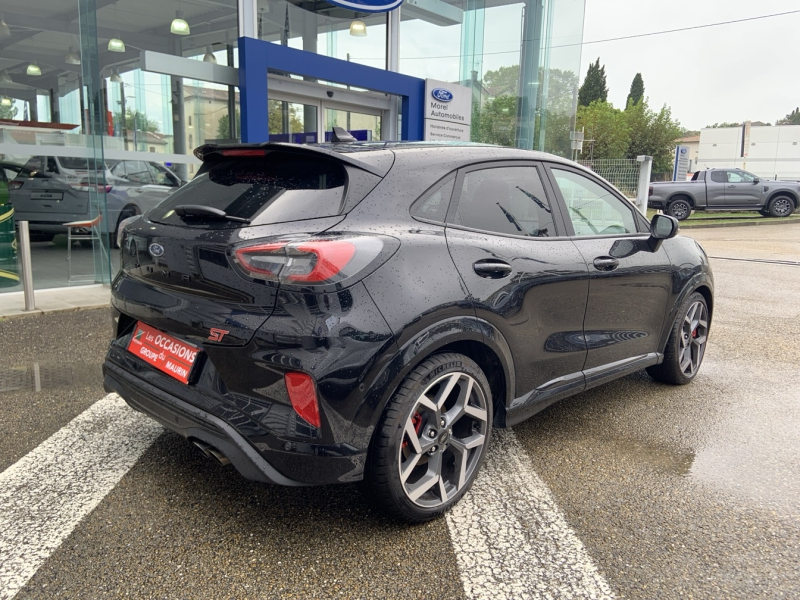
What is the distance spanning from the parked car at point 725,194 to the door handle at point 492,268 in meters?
21.6

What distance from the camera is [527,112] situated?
1259 centimetres

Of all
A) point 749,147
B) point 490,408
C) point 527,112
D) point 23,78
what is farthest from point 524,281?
point 749,147

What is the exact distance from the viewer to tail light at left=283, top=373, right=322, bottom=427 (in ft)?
7.38

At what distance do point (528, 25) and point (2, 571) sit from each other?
12570 mm

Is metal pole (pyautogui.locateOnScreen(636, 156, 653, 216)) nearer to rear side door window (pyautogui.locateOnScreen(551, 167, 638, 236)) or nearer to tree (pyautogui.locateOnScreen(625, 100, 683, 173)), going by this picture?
rear side door window (pyautogui.locateOnScreen(551, 167, 638, 236))

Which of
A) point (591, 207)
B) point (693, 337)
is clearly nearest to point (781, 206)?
point (693, 337)

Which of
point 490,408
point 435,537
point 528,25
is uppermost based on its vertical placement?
point 528,25

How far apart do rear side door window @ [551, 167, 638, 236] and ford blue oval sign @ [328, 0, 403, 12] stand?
7.07m

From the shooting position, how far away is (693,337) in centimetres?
462

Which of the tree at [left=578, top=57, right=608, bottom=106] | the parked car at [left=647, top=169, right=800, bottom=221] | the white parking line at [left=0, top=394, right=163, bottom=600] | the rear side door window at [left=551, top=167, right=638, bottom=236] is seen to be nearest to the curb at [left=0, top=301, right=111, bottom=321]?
the white parking line at [left=0, top=394, right=163, bottom=600]

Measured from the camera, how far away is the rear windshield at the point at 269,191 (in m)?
2.50

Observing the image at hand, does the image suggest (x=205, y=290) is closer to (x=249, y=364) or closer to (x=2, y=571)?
(x=249, y=364)

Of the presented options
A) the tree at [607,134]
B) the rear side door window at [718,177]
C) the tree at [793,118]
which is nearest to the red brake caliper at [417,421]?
the rear side door window at [718,177]

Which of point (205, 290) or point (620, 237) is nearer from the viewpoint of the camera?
point (205, 290)
